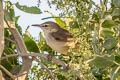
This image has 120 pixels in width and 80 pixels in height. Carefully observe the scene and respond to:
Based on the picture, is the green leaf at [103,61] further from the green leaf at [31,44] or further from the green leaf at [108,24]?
the green leaf at [31,44]

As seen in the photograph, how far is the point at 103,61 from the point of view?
94 centimetres

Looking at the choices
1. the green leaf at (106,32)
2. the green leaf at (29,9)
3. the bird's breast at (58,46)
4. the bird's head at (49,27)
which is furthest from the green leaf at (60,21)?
the bird's head at (49,27)

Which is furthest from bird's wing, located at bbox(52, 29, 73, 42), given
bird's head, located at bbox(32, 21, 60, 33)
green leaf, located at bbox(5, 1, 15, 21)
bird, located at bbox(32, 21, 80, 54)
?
green leaf, located at bbox(5, 1, 15, 21)

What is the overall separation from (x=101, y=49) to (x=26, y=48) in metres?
0.81

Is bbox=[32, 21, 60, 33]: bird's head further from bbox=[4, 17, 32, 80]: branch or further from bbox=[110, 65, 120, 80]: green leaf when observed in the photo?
bbox=[110, 65, 120, 80]: green leaf

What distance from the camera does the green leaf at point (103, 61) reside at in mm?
917

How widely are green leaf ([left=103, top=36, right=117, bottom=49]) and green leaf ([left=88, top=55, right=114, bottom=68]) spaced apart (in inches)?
1.8

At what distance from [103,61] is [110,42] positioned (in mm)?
55

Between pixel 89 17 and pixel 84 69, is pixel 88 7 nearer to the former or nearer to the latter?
pixel 89 17

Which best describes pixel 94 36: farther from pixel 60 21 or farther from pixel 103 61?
pixel 60 21

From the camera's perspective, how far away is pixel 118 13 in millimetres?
989

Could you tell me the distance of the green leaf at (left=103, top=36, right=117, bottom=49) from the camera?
95 centimetres

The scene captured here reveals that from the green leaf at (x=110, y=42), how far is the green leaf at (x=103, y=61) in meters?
0.05

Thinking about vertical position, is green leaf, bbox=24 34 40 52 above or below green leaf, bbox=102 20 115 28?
below
